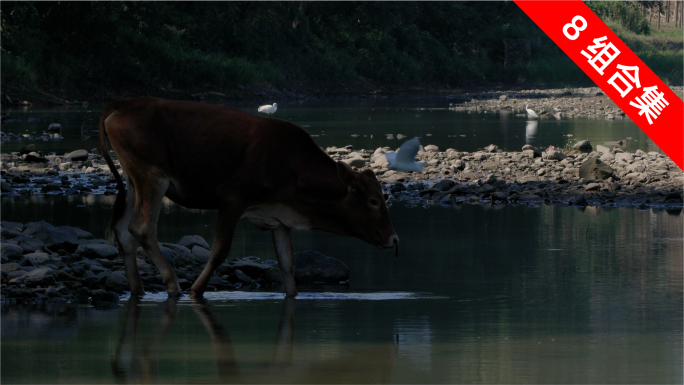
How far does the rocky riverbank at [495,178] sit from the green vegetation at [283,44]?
2490cm

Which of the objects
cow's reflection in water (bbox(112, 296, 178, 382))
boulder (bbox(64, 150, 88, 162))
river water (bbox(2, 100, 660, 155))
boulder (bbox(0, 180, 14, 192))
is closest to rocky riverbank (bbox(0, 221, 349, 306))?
cow's reflection in water (bbox(112, 296, 178, 382))

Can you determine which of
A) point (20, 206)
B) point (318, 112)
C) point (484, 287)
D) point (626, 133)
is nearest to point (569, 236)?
point (484, 287)

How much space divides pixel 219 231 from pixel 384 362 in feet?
7.57

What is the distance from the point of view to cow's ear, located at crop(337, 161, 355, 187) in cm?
767

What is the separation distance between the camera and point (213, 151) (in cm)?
768

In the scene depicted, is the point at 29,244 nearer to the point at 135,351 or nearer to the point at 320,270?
the point at 320,270

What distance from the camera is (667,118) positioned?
13125mm

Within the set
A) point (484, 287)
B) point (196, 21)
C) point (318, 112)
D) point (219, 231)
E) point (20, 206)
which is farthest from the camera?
point (196, 21)

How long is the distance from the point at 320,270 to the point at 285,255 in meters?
0.73

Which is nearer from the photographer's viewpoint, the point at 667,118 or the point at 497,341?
the point at 497,341

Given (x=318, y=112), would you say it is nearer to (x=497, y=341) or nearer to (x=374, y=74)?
(x=374, y=74)

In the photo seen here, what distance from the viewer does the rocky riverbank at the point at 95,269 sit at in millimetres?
7680

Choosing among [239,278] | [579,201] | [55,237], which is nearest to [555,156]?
[579,201]

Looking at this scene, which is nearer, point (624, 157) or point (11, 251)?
point (11, 251)
